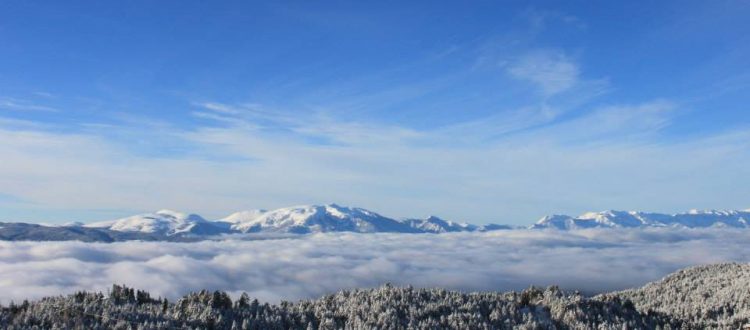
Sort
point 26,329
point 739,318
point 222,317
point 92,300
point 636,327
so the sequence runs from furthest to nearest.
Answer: point 739,318, point 636,327, point 92,300, point 222,317, point 26,329

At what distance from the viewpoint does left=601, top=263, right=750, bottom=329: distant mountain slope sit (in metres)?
23.0

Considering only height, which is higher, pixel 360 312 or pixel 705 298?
pixel 360 312

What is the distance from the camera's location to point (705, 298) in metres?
30.5

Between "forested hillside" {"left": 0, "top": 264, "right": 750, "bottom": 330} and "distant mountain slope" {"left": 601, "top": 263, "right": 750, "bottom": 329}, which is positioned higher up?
"forested hillside" {"left": 0, "top": 264, "right": 750, "bottom": 330}

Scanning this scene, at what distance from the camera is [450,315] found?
1745 centimetres

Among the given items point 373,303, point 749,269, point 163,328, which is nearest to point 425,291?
point 373,303

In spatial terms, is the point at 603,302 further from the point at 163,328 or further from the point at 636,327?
the point at 163,328

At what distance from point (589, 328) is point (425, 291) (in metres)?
5.92

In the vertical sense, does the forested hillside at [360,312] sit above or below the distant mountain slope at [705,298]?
above

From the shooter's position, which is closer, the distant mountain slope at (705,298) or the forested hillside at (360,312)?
the forested hillside at (360,312)

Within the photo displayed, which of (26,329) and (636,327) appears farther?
(636,327)

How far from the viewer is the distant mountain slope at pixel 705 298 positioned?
75.4ft

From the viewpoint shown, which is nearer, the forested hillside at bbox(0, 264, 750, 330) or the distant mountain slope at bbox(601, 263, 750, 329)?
the forested hillside at bbox(0, 264, 750, 330)

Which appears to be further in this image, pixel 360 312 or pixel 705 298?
pixel 705 298
